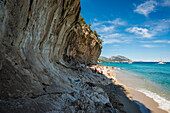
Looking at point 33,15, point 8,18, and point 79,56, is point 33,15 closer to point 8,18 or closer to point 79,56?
point 8,18

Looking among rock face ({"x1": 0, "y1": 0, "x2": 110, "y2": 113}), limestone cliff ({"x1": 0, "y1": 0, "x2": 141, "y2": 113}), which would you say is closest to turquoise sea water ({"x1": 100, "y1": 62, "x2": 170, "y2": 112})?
limestone cliff ({"x1": 0, "y1": 0, "x2": 141, "y2": 113})

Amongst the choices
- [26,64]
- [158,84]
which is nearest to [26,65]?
[26,64]

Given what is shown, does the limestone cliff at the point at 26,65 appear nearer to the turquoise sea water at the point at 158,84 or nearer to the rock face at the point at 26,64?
the rock face at the point at 26,64

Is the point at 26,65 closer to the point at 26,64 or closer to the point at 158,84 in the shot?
the point at 26,64

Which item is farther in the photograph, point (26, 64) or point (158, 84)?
point (158, 84)

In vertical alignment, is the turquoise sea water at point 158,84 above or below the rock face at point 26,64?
below

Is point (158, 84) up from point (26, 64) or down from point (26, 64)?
down

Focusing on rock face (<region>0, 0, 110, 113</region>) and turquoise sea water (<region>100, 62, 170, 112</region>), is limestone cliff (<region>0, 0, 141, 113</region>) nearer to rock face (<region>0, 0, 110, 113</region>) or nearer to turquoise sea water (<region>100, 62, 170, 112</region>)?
rock face (<region>0, 0, 110, 113</region>)

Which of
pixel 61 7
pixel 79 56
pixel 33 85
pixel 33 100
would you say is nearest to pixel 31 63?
pixel 33 85

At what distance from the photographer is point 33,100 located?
156 inches

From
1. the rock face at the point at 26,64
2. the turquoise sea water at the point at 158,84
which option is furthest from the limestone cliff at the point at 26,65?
the turquoise sea water at the point at 158,84

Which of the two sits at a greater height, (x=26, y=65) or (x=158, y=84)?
(x=26, y=65)

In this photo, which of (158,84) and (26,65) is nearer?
(26,65)

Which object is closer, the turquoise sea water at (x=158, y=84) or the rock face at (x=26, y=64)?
the rock face at (x=26, y=64)
